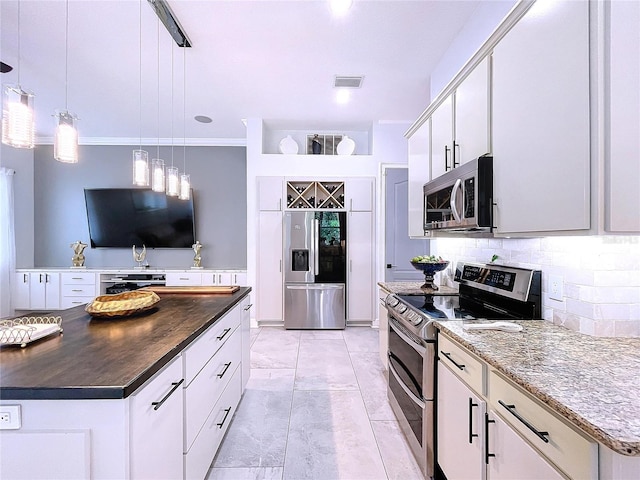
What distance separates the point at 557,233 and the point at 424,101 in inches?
129

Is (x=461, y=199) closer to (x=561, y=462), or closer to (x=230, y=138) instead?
(x=561, y=462)

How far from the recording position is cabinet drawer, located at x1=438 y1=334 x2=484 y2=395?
1.28 metres

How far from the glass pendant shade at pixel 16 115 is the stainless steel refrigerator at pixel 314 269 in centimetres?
331

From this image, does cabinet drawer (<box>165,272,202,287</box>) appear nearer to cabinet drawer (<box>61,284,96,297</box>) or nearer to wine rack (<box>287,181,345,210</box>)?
cabinet drawer (<box>61,284,96,297</box>)

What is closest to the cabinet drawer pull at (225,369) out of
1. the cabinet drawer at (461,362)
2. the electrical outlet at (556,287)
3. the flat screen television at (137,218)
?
the cabinet drawer at (461,362)

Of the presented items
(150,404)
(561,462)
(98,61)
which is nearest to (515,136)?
(561,462)

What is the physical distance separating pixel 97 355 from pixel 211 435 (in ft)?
3.05

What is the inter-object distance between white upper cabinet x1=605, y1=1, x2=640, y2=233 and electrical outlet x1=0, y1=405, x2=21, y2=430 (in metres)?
1.97

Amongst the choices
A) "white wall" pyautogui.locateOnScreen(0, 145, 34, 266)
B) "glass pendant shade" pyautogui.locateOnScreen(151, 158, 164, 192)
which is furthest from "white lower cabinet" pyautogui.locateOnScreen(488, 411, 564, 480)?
"white wall" pyautogui.locateOnScreen(0, 145, 34, 266)

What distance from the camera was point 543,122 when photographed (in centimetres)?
130

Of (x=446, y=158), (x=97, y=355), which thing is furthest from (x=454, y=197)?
(x=97, y=355)

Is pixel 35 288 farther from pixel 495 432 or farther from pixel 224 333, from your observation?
pixel 495 432

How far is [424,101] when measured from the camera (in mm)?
4004

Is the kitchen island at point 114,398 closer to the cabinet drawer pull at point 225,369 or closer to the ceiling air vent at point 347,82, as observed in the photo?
the cabinet drawer pull at point 225,369
